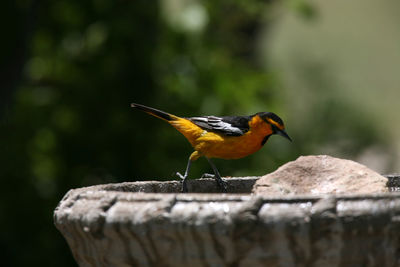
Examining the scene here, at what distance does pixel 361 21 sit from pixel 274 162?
6.89 meters

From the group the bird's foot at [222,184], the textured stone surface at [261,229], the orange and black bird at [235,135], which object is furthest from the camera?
the orange and black bird at [235,135]

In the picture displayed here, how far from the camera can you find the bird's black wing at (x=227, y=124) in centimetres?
343

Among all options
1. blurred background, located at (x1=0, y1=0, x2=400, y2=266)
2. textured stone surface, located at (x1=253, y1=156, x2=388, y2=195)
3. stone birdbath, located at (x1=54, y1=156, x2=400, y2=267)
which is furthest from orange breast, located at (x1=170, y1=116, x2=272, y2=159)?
blurred background, located at (x1=0, y1=0, x2=400, y2=266)

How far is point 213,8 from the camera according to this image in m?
7.11

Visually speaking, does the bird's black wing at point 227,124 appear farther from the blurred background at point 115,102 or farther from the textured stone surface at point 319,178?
the blurred background at point 115,102

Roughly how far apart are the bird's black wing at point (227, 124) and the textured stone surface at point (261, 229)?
184 centimetres

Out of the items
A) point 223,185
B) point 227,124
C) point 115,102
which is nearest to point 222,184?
point 223,185

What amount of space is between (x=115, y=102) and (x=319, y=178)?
4664mm

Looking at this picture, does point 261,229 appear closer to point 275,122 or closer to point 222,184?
point 222,184

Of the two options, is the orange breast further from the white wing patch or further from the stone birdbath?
the stone birdbath

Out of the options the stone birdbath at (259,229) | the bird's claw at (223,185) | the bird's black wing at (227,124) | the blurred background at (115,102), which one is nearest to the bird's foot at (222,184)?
the bird's claw at (223,185)

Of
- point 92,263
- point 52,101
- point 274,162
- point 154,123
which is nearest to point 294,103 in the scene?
point 274,162

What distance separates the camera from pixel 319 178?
2.07m

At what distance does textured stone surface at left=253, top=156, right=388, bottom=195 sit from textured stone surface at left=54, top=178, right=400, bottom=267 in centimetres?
43
